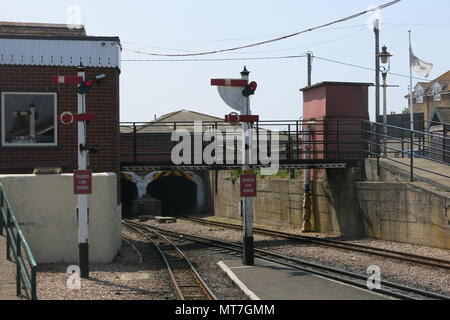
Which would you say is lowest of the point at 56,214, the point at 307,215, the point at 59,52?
the point at 307,215

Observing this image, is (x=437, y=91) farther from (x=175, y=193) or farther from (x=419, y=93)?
(x=175, y=193)

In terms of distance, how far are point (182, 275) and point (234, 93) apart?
3.87 meters

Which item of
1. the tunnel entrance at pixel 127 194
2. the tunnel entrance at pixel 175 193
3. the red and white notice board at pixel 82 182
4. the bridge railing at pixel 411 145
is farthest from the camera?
the tunnel entrance at pixel 175 193

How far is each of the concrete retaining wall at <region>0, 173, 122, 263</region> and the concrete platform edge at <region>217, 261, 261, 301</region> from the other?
2.81 metres

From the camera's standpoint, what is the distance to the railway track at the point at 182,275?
10.9 m

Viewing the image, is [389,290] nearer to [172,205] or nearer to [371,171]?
[371,171]

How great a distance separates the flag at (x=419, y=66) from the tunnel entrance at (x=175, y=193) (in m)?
15.1

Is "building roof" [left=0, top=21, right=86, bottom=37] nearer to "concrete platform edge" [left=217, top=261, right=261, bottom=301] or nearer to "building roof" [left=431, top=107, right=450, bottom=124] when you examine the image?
"concrete platform edge" [left=217, top=261, right=261, bottom=301]

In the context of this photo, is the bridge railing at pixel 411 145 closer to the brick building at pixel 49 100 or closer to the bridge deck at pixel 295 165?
the bridge deck at pixel 295 165

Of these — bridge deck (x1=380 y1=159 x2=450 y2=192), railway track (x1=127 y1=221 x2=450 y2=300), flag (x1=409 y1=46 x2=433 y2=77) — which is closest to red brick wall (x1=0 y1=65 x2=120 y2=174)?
railway track (x1=127 y1=221 x2=450 y2=300)

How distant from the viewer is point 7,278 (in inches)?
389

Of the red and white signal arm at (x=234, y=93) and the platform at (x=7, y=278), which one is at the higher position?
the red and white signal arm at (x=234, y=93)

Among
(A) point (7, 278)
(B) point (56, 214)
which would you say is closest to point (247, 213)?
(B) point (56, 214)

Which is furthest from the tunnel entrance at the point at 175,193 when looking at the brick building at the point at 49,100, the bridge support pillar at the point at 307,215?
the brick building at the point at 49,100
